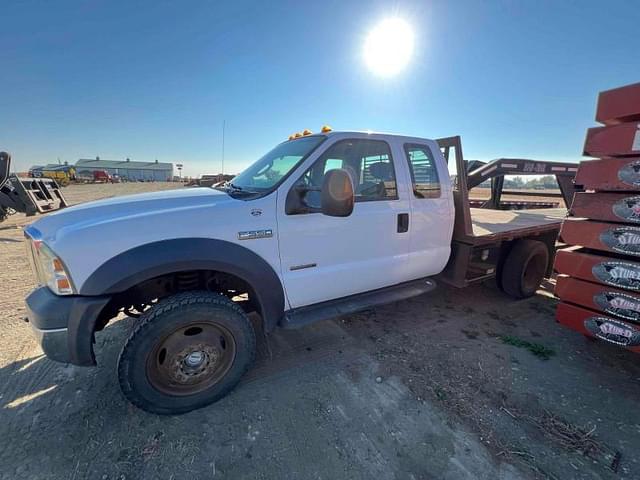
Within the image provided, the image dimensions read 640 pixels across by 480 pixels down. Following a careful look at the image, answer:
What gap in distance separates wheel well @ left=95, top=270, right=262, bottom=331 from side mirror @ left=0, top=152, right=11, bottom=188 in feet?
27.6

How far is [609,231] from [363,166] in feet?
7.02

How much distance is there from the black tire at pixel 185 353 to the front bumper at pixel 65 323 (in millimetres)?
254

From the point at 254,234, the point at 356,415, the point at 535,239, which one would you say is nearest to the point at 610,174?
the point at 535,239

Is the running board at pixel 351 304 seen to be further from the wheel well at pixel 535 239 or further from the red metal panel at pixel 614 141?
the red metal panel at pixel 614 141

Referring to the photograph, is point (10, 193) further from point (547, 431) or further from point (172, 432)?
point (547, 431)

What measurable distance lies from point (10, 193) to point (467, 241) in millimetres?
10927

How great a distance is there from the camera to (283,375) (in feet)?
8.69

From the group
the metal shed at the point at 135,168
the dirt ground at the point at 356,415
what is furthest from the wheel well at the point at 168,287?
the metal shed at the point at 135,168

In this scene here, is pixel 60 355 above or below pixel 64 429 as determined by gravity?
above

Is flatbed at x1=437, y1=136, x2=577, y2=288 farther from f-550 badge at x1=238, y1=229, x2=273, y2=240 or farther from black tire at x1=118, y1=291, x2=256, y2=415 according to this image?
black tire at x1=118, y1=291, x2=256, y2=415

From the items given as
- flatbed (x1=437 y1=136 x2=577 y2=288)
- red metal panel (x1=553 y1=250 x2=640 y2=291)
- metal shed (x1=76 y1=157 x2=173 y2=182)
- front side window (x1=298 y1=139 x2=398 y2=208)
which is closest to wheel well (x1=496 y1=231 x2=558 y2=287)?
flatbed (x1=437 y1=136 x2=577 y2=288)

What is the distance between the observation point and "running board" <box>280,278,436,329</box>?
2.59 meters

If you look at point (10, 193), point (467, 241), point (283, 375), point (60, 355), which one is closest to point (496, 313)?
point (467, 241)

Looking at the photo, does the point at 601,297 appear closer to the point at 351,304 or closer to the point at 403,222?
the point at 403,222
